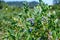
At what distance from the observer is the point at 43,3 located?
2.68 m

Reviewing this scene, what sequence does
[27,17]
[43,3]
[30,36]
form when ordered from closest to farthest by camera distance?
[30,36]
[43,3]
[27,17]

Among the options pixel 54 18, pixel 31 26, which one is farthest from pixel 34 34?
pixel 54 18

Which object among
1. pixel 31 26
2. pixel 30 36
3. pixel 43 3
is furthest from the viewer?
pixel 43 3

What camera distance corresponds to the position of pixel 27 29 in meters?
2.38

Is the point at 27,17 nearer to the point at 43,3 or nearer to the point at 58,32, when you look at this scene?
the point at 43,3

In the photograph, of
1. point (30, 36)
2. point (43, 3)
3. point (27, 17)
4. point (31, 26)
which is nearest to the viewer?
point (30, 36)

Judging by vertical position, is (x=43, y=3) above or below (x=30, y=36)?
above

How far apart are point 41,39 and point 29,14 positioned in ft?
1.50

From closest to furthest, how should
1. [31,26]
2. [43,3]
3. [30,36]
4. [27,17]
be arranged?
[30,36] → [31,26] → [43,3] → [27,17]

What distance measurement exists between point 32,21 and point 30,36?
257 mm

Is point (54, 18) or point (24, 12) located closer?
point (54, 18)

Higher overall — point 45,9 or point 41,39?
point 45,9

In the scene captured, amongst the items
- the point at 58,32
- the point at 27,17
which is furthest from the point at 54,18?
the point at 27,17

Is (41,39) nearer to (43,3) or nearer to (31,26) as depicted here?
(31,26)
